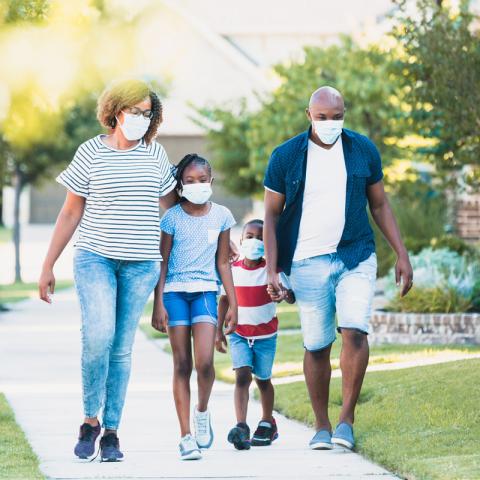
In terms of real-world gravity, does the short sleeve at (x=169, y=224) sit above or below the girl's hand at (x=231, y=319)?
above

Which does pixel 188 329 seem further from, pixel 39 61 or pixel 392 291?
pixel 39 61

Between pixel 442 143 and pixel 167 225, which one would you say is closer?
pixel 167 225

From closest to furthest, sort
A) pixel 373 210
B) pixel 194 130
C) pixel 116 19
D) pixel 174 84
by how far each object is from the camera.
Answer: pixel 373 210 < pixel 116 19 < pixel 174 84 < pixel 194 130

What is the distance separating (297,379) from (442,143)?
16.4 feet

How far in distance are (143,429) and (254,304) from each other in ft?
3.80

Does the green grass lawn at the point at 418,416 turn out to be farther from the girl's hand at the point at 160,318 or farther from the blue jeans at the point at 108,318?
the blue jeans at the point at 108,318

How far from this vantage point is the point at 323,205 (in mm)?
8102

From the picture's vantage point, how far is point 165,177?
784 cm

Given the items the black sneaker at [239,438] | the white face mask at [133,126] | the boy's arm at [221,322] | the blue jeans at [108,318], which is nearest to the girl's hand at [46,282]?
the blue jeans at [108,318]

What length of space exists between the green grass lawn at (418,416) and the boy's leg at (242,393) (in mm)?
677

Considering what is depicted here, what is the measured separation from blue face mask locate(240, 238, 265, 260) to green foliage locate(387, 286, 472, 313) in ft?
19.7

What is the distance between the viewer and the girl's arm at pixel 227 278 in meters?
8.12

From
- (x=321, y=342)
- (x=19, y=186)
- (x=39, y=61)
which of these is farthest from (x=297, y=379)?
(x=19, y=186)

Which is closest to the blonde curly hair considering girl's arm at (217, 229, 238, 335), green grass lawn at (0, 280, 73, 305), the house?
girl's arm at (217, 229, 238, 335)
